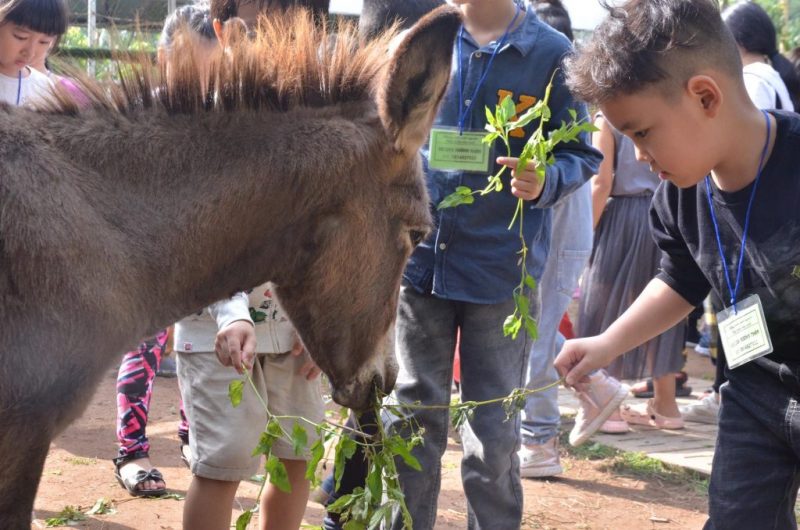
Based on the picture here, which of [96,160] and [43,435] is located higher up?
[96,160]

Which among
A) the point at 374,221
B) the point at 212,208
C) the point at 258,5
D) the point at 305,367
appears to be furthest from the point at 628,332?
the point at 258,5

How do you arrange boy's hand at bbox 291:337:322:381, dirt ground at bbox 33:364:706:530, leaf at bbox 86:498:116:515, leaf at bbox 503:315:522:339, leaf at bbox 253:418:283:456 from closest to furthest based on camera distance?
leaf at bbox 253:418:283:456, leaf at bbox 503:315:522:339, boy's hand at bbox 291:337:322:381, leaf at bbox 86:498:116:515, dirt ground at bbox 33:364:706:530

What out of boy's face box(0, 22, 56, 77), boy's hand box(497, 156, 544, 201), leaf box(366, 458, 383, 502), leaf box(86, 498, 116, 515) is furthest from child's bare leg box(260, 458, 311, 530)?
boy's face box(0, 22, 56, 77)

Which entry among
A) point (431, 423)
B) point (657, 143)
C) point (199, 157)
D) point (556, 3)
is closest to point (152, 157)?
point (199, 157)

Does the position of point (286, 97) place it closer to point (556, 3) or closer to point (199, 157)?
point (199, 157)

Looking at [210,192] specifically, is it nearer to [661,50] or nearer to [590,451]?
[661,50]

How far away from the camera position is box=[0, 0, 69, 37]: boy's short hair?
4.86m

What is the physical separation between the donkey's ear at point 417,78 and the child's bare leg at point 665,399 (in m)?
4.92

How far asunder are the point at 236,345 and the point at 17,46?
2458mm

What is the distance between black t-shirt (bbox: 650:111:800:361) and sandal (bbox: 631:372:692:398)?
5.26 metres

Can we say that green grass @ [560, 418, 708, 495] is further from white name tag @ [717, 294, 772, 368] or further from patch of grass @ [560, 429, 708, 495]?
white name tag @ [717, 294, 772, 368]

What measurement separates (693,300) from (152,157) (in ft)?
6.84

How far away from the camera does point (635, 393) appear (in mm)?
8461

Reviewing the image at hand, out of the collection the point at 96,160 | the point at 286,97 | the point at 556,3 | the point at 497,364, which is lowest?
the point at 497,364
